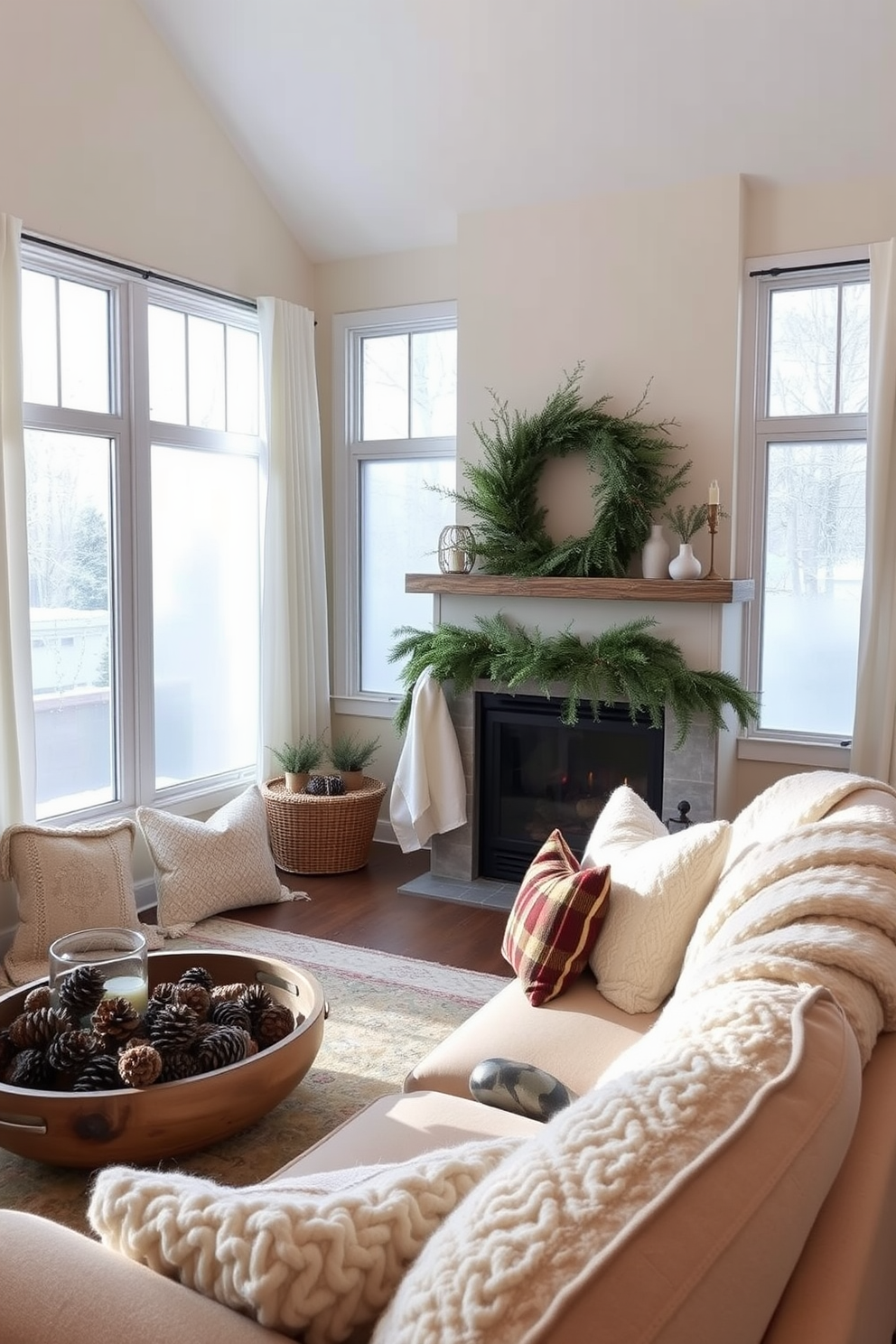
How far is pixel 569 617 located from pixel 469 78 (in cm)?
201

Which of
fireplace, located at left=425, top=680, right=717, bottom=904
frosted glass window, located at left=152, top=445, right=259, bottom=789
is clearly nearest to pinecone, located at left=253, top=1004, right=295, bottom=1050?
fireplace, located at left=425, top=680, right=717, bottom=904

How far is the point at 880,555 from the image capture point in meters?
3.99

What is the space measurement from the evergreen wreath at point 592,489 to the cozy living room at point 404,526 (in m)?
0.02

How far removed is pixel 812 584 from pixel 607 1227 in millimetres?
3732

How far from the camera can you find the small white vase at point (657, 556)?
4234mm

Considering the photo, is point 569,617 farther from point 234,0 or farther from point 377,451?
point 234,0

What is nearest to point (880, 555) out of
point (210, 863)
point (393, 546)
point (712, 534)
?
point (712, 534)

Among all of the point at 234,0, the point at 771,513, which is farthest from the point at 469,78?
the point at 771,513

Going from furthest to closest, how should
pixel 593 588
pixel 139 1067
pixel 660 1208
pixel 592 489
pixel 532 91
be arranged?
pixel 592 489, pixel 593 588, pixel 532 91, pixel 139 1067, pixel 660 1208

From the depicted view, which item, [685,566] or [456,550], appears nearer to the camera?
[685,566]

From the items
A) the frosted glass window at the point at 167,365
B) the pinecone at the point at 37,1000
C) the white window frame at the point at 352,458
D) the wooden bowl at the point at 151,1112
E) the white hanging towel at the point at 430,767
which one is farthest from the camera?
the white window frame at the point at 352,458

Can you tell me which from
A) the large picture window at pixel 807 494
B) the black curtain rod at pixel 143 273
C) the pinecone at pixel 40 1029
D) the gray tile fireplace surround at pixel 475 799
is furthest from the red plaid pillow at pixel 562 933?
the black curtain rod at pixel 143 273

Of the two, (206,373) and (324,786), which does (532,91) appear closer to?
(206,373)

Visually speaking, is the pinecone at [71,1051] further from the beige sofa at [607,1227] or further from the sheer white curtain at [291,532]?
the sheer white curtain at [291,532]
